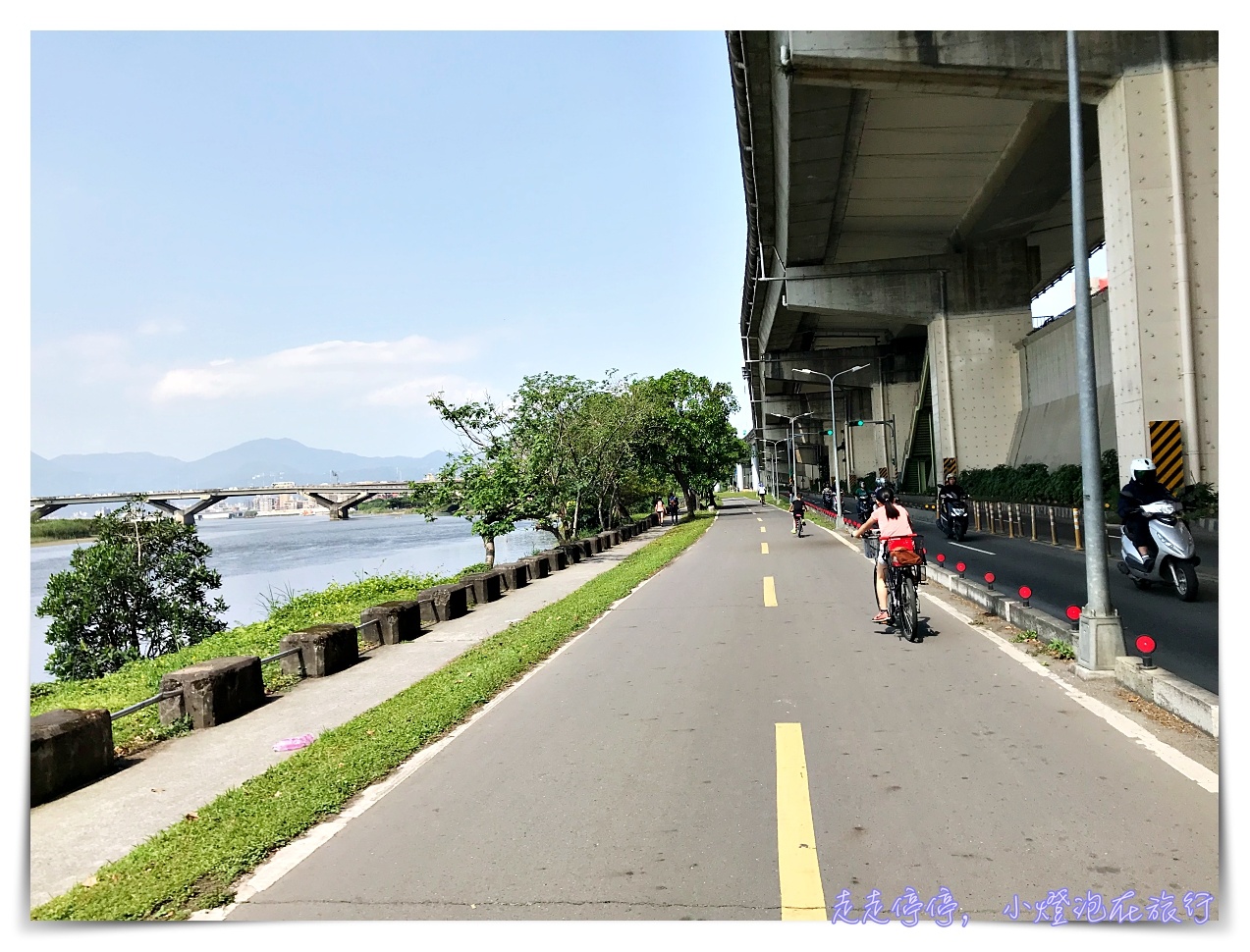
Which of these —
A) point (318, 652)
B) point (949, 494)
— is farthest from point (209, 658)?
point (949, 494)

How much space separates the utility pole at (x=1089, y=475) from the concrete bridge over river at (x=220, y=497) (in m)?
8.54

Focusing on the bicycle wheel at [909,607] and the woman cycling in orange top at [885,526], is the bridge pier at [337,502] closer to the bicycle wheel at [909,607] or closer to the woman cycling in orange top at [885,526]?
the woman cycling in orange top at [885,526]

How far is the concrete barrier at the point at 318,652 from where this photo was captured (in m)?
9.81

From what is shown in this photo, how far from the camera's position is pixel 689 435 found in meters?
58.2

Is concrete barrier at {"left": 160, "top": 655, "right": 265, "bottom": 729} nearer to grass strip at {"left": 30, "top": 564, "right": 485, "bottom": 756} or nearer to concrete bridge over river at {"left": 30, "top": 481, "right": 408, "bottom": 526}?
grass strip at {"left": 30, "top": 564, "right": 485, "bottom": 756}

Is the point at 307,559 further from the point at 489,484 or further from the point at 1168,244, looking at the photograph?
the point at 1168,244

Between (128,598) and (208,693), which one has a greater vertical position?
(208,693)

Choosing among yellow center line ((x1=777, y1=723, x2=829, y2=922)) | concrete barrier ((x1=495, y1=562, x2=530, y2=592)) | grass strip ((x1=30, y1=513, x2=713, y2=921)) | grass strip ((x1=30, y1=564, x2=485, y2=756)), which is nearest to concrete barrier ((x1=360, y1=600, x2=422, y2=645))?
grass strip ((x1=30, y1=564, x2=485, y2=756))

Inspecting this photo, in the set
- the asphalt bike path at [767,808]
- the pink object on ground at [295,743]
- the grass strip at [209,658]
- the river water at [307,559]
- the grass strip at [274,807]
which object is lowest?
the river water at [307,559]

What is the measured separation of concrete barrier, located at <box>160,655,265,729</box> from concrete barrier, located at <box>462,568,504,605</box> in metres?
7.89

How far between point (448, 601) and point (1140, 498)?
32.8 feet

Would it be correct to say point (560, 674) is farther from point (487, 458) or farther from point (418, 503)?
point (418, 503)

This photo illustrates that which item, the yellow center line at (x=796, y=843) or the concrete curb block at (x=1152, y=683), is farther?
the concrete curb block at (x=1152, y=683)

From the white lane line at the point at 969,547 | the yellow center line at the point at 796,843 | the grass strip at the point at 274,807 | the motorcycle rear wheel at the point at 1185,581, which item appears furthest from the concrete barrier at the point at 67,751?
the white lane line at the point at 969,547
